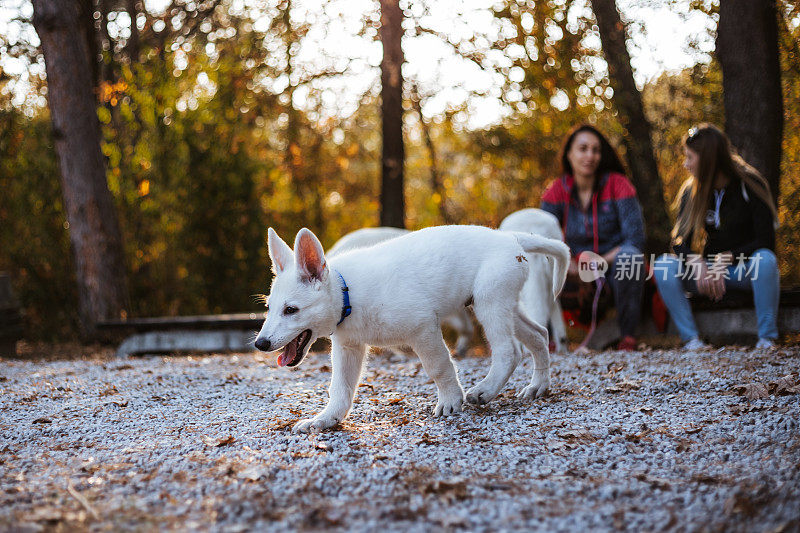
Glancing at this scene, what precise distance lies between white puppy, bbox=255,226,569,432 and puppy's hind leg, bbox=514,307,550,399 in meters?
0.17

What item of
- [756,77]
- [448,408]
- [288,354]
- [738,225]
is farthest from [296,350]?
[756,77]

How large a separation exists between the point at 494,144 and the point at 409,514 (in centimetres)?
1008

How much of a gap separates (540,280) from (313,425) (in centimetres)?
290

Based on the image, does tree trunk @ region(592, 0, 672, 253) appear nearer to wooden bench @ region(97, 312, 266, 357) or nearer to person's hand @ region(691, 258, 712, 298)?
person's hand @ region(691, 258, 712, 298)

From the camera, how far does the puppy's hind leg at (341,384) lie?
12.7 ft

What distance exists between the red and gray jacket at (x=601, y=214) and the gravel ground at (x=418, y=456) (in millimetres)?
1766

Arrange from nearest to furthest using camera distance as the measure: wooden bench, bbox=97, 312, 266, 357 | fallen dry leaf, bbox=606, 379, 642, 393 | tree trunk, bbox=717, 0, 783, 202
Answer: fallen dry leaf, bbox=606, 379, 642, 393
tree trunk, bbox=717, 0, 783, 202
wooden bench, bbox=97, 312, 266, 357

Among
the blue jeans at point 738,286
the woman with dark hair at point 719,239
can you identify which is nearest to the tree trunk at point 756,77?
the woman with dark hair at point 719,239

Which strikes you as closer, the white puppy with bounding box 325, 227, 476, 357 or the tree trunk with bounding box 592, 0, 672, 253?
the white puppy with bounding box 325, 227, 476, 357

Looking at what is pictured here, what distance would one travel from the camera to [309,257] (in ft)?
12.4

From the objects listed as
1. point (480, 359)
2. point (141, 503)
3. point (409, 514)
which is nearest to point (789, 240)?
point (480, 359)

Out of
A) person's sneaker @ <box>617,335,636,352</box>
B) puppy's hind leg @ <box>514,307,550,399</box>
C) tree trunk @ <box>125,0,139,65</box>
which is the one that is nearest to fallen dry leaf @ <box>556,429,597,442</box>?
puppy's hind leg @ <box>514,307,550,399</box>

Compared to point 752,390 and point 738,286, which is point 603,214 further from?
point 752,390

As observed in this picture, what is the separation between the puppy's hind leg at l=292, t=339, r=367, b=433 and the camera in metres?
3.86
